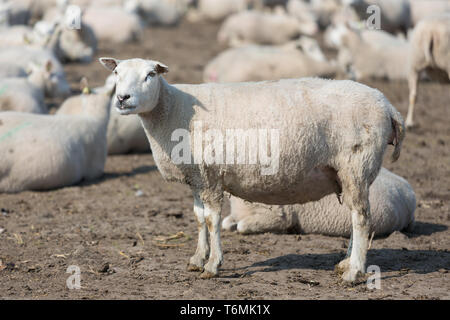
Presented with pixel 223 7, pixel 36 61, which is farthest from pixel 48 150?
pixel 223 7

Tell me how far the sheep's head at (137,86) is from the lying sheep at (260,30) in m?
13.9

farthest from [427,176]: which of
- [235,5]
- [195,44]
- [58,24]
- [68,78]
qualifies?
[235,5]

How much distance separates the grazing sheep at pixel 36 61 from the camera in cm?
1163

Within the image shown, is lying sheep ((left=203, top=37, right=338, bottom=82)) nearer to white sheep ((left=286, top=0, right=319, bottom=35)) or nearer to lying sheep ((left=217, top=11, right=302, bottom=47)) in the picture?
lying sheep ((left=217, top=11, right=302, bottom=47))

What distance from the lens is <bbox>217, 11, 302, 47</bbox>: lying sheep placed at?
18875mm

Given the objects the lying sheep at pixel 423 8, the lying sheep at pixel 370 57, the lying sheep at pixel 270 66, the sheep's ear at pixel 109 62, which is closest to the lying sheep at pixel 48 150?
the sheep's ear at pixel 109 62

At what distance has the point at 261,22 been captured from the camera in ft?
62.4

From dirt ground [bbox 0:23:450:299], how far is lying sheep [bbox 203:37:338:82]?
3869 mm

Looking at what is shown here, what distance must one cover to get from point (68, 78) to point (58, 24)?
1516 millimetres

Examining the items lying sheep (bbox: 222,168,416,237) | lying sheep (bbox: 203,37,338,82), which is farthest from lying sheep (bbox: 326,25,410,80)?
lying sheep (bbox: 222,168,416,237)

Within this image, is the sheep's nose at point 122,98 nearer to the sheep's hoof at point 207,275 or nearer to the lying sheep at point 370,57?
the sheep's hoof at point 207,275

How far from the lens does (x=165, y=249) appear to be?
609 centimetres

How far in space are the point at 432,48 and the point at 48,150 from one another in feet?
17.4

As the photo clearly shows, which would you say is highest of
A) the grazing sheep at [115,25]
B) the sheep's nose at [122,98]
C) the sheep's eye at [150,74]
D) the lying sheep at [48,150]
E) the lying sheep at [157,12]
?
the lying sheep at [157,12]
